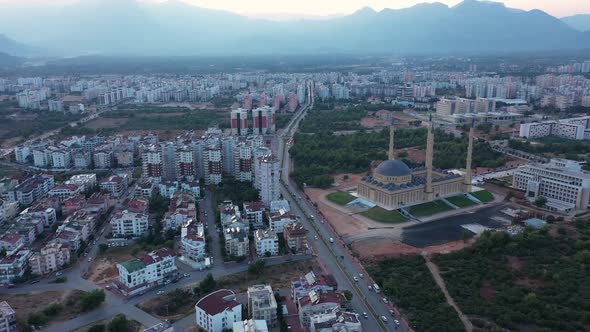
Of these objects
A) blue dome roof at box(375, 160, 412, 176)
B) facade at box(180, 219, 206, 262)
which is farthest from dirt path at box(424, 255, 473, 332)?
facade at box(180, 219, 206, 262)

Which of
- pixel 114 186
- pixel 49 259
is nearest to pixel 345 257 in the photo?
pixel 49 259

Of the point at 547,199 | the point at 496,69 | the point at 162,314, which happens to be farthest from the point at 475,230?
the point at 496,69

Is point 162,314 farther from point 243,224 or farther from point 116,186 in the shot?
point 116,186

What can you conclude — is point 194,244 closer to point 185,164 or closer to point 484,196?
point 185,164

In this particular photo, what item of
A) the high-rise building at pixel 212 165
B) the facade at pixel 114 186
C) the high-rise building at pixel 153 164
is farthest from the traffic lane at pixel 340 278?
the facade at pixel 114 186

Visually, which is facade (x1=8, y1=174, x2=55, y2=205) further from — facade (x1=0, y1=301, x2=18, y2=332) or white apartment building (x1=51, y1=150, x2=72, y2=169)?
facade (x1=0, y1=301, x2=18, y2=332)

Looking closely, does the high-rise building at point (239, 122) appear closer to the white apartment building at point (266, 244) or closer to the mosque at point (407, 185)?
the mosque at point (407, 185)
